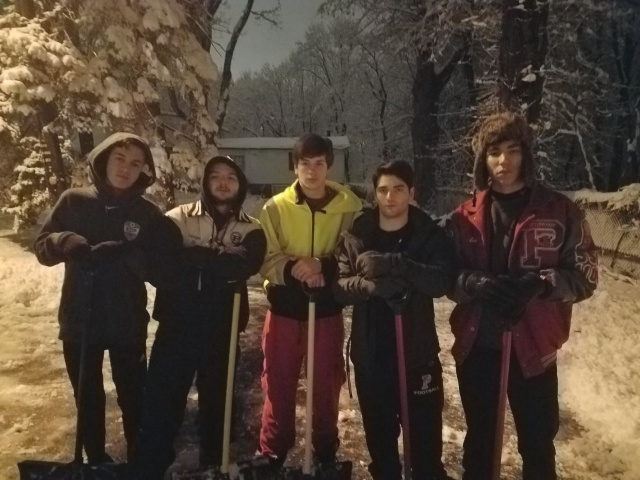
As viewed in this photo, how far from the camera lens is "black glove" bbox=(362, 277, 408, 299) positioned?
2934 mm

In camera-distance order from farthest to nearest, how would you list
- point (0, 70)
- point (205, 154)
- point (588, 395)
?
point (205, 154), point (0, 70), point (588, 395)

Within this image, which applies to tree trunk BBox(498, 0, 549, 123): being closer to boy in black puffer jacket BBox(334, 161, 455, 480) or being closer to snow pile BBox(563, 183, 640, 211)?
snow pile BBox(563, 183, 640, 211)

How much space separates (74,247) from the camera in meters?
3.05

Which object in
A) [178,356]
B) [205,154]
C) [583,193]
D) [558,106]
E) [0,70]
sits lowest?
[178,356]

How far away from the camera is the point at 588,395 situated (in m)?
4.98

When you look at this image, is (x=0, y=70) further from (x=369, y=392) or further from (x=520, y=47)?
(x=369, y=392)

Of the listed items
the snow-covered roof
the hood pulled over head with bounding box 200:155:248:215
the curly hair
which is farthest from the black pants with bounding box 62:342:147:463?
the snow-covered roof

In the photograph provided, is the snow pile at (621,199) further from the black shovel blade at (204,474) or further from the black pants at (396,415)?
the black shovel blade at (204,474)

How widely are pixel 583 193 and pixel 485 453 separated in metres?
9.03

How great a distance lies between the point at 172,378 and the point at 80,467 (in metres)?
0.71

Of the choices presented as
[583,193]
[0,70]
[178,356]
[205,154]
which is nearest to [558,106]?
[583,193]

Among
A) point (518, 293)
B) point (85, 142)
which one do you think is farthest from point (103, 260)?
point (85, 142)

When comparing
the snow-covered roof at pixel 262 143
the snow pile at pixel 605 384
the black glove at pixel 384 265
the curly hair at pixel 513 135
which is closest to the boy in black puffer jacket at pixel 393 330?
the black glove at pixel 384 265

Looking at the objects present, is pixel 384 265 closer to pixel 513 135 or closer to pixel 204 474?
pixel 513 135
